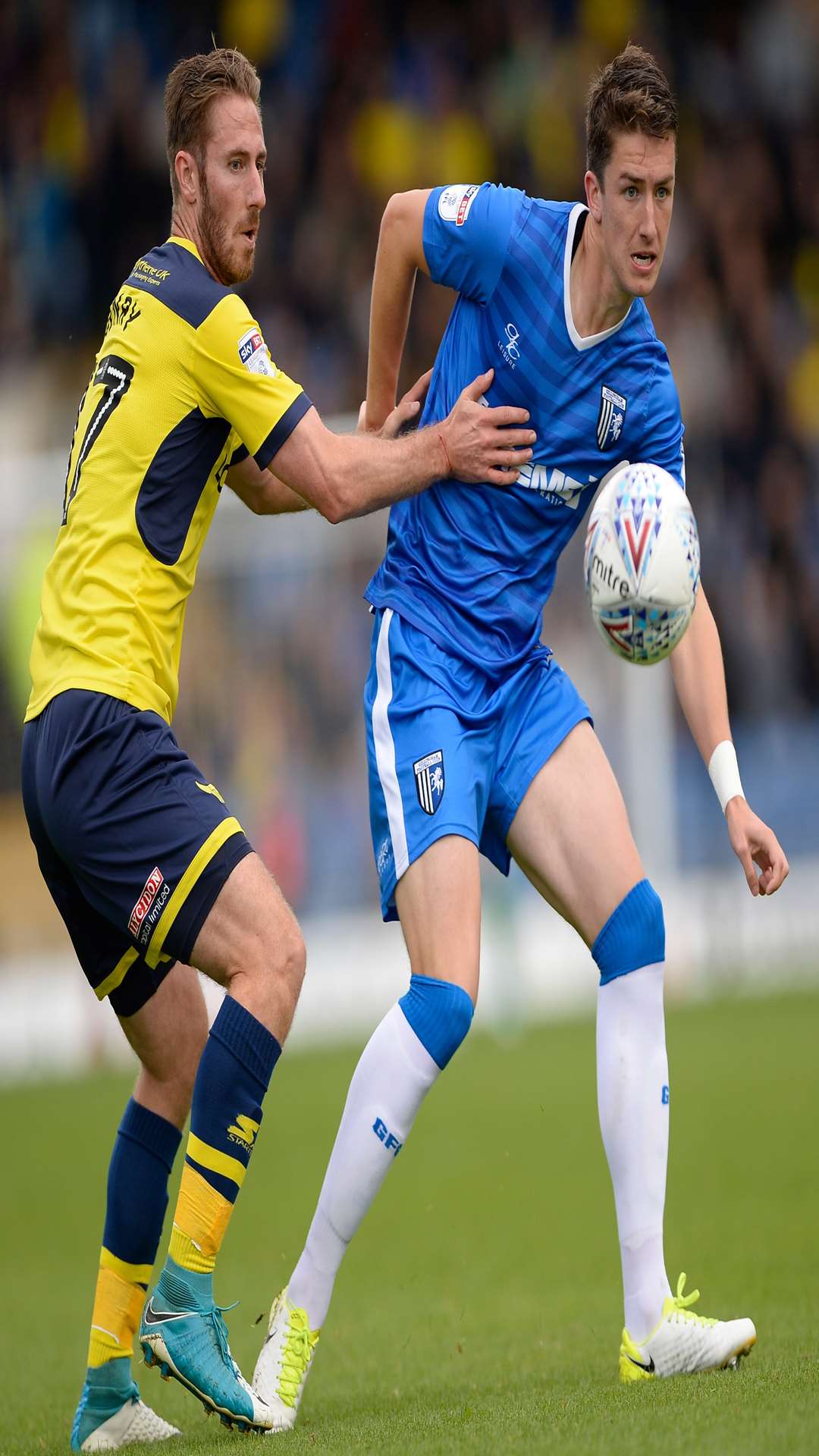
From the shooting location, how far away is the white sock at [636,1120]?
4.05 metres

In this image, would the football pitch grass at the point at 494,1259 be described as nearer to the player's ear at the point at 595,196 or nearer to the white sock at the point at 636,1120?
the white sock at the point at 636,1120

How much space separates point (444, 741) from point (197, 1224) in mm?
1158

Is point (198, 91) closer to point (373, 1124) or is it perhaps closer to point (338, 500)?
point (338, 500)

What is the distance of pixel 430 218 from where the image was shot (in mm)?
4289

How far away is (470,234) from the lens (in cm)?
423

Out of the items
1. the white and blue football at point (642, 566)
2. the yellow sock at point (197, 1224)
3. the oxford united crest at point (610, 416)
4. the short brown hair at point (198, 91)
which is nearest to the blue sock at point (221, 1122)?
the yellow sock at point (197, 1224)

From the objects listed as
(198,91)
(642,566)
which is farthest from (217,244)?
(642,566)

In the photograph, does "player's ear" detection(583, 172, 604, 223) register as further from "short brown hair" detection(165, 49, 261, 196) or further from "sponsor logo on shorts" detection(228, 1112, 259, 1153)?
"sponsor logo on shorts" detection(228, 1112, 259, 1153)

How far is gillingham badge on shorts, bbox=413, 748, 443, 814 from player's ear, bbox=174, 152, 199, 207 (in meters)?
1.33

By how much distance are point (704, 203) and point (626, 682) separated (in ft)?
19.1

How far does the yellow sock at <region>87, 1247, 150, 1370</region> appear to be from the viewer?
13.4 ft

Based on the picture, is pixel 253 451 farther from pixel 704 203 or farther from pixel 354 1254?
pixel 704 203

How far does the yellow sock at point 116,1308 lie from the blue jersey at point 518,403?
157 centimetres

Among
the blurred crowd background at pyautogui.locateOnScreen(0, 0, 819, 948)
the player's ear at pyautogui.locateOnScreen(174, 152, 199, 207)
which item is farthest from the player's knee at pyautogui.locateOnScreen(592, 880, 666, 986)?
the blurred crowd background at pyautogui.locateOnScreen(0, 0, 819, 948)
